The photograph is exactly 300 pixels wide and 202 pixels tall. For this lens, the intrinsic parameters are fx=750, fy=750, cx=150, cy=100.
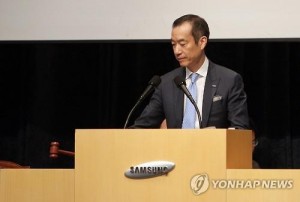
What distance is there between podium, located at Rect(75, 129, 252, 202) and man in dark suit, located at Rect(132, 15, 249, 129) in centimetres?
61

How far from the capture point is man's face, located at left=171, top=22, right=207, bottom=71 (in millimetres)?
3691

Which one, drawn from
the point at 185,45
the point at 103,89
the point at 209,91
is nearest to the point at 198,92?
the point at 209,91

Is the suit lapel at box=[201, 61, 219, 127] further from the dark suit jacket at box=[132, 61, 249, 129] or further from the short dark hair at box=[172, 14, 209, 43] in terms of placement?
the short dark hair at box=[172, 14, 209, 43]

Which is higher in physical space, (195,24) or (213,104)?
(195,24)

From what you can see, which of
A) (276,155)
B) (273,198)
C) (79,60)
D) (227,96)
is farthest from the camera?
(79,60)

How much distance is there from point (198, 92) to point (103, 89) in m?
1.71

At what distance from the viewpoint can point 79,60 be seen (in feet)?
17.8

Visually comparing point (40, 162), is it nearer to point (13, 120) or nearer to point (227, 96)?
point (13, 120)

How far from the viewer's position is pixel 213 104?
361cm

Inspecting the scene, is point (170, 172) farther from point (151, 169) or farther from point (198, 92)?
point (198, 92)

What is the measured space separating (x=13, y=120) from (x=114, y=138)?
2696mm

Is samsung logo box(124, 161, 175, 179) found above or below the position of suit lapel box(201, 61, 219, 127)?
below

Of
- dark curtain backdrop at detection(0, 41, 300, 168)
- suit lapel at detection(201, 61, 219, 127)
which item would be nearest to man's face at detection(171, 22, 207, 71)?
suit lapel at detection(201, 61, 219, 127)

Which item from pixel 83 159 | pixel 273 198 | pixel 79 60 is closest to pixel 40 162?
pixel 79 60
